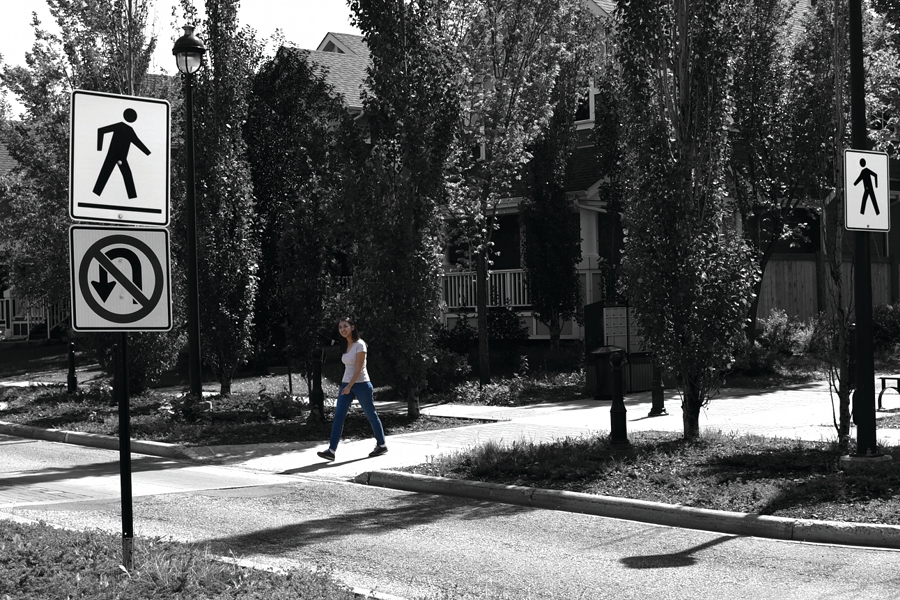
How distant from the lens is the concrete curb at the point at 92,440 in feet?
48.6

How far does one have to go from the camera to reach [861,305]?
10734 millimetres

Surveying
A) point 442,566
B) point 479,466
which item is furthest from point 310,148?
point 442,566

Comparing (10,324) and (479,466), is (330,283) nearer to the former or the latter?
(479,466)

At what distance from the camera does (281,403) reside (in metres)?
18.3

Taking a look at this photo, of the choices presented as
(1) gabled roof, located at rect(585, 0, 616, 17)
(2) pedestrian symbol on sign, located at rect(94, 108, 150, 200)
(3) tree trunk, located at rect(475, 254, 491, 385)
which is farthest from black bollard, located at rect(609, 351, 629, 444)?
(1) gabled roof, located at rect(585, 0, 616, 17)

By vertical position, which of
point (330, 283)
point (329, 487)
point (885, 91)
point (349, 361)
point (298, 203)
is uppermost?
point (885, 91)

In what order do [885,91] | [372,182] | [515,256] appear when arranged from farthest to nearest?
[515,256] < [885,91] < [372,182]

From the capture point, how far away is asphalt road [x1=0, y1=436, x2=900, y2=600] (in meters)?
7.16

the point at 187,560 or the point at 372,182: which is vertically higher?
the point at 372,182

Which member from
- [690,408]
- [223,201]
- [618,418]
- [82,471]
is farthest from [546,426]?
[223,201]

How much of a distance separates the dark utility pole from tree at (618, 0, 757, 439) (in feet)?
7.17

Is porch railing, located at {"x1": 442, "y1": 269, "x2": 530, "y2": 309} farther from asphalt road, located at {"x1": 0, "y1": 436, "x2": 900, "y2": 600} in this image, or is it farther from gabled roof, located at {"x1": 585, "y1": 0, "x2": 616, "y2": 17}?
asphalt road, located at {"x1": 0, "y1": 436, "x2": 900, "y2": 600}

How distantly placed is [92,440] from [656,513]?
32.2ft

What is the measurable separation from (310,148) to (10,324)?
28492mm
